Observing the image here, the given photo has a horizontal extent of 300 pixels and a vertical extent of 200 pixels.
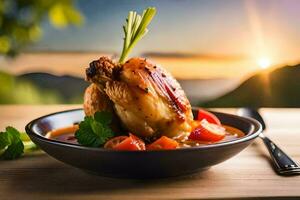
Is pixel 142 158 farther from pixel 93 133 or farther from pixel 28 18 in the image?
pixel 28 18

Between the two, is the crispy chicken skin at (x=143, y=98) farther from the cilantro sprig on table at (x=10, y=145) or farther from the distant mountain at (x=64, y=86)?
the distant mountain at (x=64, y=86)

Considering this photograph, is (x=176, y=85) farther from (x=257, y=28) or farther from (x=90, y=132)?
(x=257, y=28)

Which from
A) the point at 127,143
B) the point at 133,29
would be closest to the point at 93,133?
the point at 127,143

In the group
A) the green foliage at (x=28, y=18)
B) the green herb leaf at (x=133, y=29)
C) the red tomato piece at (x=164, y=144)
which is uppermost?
the green foliage at (x=28, y=18)

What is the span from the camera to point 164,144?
3.61 ft

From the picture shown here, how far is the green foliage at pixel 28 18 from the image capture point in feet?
2.36

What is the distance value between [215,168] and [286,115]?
2.35ft

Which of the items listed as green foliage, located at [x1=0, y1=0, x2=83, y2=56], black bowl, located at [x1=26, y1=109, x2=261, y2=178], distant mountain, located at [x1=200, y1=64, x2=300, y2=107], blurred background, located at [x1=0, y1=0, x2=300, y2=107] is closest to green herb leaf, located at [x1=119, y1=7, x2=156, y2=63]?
black bowl, located at [x1=26, y1=109, x2=261, y2=178]

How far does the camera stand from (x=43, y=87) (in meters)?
3.25

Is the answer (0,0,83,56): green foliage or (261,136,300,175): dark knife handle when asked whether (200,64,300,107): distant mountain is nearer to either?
(261,136,300,175): dark knife handle

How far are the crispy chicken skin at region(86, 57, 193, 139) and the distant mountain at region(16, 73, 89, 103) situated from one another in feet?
6.61

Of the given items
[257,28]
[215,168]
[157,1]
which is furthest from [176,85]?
[257,28]

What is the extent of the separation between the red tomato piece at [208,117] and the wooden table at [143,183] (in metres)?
0.12

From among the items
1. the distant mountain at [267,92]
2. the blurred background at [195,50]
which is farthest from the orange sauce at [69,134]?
the distant mountain at [267,92]
